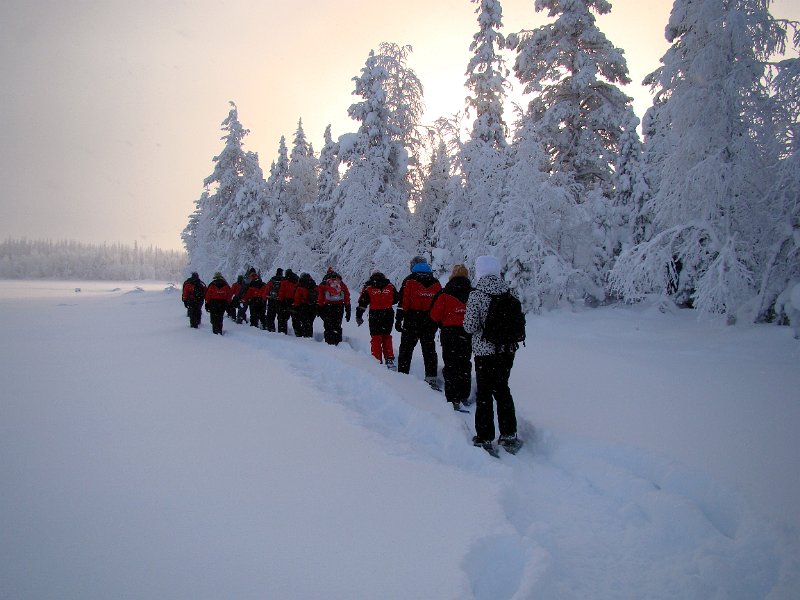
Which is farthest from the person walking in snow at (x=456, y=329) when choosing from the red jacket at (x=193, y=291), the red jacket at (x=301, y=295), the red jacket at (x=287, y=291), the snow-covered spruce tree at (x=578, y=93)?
the snow-covered spruce tree at (x=578, y=93)

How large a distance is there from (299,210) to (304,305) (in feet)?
71.3

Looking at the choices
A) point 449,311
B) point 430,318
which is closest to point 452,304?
point 449,311

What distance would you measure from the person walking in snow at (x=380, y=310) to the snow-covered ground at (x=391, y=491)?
7.16 feet

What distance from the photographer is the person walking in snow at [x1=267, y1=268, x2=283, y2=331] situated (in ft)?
47.2

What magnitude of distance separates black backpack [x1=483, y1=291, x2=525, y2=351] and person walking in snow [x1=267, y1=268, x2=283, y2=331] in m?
10.7

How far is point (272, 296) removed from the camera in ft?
47.6

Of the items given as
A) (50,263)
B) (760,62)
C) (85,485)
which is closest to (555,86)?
(760,62)

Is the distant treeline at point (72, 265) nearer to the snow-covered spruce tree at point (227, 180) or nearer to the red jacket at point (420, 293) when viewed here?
the snow-covered spruce tree at point (227, 180)

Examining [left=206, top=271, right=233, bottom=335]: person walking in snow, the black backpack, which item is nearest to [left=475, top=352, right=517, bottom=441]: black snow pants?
the black backpack

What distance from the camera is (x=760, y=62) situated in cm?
994

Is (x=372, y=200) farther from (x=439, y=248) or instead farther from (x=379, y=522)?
(x=379, y=522)

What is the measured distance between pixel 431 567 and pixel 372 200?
60.5 feet

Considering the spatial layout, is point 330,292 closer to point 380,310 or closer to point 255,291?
point 380,310

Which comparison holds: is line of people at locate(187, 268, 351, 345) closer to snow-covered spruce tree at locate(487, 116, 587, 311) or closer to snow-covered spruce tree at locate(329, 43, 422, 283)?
snow-covered spruce tree at locate(329, 43, 422, 283)
